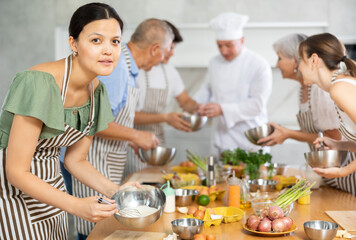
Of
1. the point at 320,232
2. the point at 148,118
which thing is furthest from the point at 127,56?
the point at 320,232

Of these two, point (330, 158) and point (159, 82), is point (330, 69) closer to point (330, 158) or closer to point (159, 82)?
point (330, 158)

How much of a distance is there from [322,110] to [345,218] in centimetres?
95

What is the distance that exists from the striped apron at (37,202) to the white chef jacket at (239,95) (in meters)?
2.17

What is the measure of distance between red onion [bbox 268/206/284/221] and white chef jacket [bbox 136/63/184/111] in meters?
2.07

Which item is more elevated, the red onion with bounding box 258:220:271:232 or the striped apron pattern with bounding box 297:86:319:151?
the striped apron pattern with bounding box 297:86:319:151

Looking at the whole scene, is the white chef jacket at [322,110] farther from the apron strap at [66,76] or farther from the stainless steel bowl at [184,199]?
the apron strap at [66,76]

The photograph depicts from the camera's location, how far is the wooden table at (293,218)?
185 centimetres

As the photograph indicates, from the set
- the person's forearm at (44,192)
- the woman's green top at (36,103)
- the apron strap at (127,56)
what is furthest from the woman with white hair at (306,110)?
the person's forearm at (44,192)

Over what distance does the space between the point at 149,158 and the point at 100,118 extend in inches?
43.4

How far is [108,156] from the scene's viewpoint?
9.59 ft

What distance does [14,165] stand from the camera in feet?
5.36

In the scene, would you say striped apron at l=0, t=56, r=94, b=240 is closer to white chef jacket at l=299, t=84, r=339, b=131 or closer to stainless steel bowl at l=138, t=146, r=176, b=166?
stainless steel bowl at l=138, t=146, r=176, b=166

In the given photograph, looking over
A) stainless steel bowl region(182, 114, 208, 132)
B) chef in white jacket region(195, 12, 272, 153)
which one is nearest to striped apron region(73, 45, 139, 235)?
stainless steel bowl region(182, 114, 208, 132)

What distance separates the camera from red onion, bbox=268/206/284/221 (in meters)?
1.83
